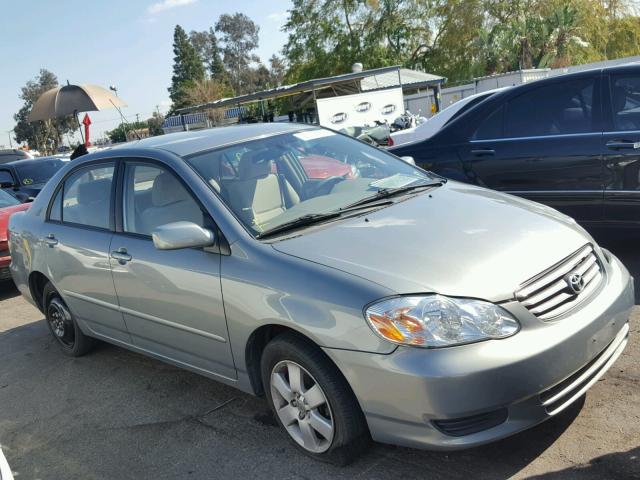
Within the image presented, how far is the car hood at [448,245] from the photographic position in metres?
2.66

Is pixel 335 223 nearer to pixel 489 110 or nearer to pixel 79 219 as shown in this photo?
pixel 79 219

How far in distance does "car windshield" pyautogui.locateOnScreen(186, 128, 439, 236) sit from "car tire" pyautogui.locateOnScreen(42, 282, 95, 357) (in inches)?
78.9

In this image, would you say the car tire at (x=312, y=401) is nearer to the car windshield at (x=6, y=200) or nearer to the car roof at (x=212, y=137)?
the car roof at (x=212, y=137)

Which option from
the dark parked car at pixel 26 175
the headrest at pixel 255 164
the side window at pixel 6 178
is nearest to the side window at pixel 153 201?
the headrest at pixel 255 164

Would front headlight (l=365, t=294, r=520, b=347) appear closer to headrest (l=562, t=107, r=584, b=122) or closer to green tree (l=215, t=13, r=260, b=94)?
headrest (l=562, t=107, r=584, b=122)

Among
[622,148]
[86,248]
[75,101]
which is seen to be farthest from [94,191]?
[75,101]

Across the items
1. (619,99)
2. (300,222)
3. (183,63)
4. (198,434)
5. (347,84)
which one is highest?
(183,63)

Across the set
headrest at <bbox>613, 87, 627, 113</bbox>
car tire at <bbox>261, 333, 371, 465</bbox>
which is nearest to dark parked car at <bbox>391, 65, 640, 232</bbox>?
headrest at <bbox>613, 87, 627, 113</bbox>

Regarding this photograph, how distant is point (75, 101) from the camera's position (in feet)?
52.1

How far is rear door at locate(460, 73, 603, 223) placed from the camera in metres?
5.20

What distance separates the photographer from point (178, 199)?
3627 millimetres

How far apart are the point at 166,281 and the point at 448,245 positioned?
5.16 ft

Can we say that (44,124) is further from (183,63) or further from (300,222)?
(300,222)

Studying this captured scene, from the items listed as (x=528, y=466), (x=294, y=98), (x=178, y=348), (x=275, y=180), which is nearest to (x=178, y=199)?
(x=275, y=180)
